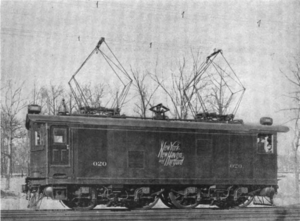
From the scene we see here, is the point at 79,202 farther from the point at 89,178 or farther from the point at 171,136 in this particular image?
the point at 171,136

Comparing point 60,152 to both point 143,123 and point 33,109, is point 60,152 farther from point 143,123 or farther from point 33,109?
point 143,123

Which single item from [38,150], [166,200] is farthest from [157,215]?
[38,150]

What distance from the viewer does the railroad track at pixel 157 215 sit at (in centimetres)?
1385

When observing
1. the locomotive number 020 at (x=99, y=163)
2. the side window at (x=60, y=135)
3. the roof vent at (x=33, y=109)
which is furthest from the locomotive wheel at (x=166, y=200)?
the roof vent at (x=33, y=109)

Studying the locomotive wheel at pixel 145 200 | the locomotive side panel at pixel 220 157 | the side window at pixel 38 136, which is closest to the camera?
the side window at pixel 38 136

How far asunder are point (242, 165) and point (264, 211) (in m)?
2.90

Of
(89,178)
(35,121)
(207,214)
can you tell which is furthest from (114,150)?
(207,214)

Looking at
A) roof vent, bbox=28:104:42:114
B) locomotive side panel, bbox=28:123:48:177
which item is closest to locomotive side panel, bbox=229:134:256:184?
locomotive side panel, bbox=28:123:48:177

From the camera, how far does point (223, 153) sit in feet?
60.6

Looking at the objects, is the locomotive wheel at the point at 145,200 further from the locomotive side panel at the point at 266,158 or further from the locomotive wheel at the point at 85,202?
the locomotive side panel at the point at 266,158

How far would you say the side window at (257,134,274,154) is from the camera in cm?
1920

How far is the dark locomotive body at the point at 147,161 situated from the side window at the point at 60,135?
33 millimetres

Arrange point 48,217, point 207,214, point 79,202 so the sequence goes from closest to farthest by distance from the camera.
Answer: point 48,217, point 207,214, point 79,202

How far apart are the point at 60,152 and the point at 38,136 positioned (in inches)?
43.3
